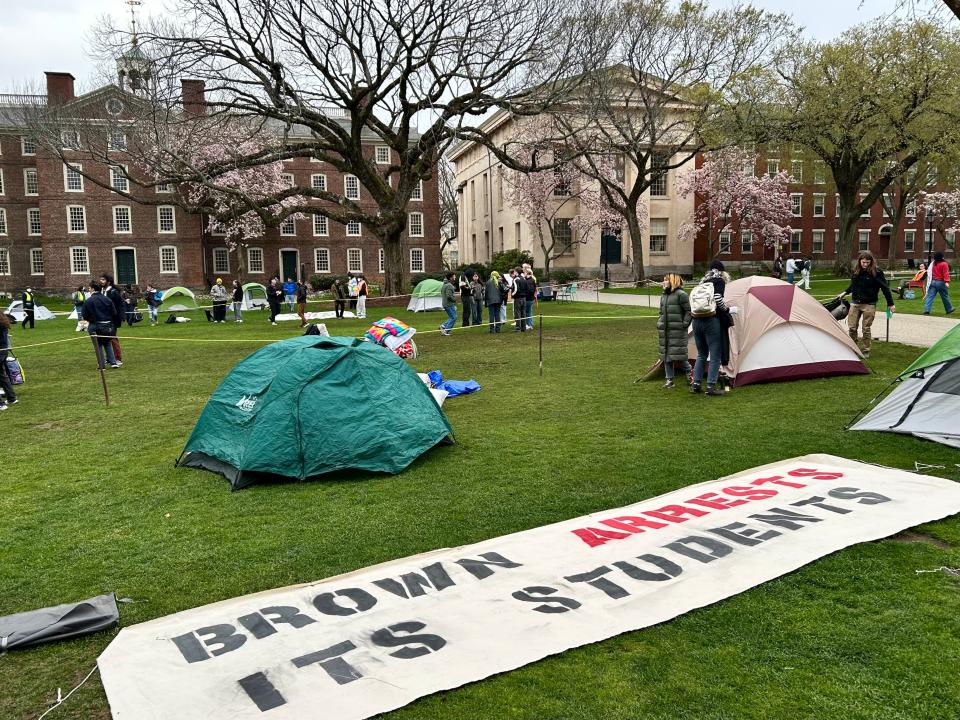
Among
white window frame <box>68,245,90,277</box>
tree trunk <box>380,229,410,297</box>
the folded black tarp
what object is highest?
white window frame <box>68,245,90,277</box>

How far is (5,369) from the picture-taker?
11.9 meters

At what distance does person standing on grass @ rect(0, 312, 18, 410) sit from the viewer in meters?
11.4

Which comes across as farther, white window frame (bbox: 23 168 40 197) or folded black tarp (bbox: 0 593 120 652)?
white window frame (bbox: 23 168 40 197)

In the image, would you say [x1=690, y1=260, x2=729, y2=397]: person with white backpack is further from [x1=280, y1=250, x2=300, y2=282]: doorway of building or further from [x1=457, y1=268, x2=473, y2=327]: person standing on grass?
[x1=280, y1=250, x2=300, y2=282]: doorway of building

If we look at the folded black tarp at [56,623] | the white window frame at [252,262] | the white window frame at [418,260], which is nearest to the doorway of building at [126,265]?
the white window frame at [252,262]

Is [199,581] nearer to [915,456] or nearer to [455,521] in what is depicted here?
[455,521]

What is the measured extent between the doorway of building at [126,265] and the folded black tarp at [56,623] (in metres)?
50.5

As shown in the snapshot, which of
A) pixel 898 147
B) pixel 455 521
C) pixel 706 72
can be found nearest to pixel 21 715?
pixel 455 521

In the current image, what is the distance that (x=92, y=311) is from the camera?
14.1 m

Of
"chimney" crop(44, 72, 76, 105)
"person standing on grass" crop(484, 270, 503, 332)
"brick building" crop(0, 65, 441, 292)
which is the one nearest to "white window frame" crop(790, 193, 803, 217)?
"brick building" crop(0, 65, 441, 292)

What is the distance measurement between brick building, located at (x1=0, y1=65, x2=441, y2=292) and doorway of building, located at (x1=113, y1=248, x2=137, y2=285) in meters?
0.07

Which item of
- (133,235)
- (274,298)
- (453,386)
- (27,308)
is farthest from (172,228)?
(453,386)

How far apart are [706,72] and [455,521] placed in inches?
1257

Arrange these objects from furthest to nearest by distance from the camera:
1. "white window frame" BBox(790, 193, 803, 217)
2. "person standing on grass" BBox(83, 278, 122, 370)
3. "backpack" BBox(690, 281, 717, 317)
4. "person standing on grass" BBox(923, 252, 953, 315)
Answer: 1. "white window frame" BBox(790, 193, 803, 217)
2. "person standing on grass" BBox(923, 252, 953, 315)
3. "person standing on grass" BBox(83, 278, 122, 370)
4. "backpack" BBox(690, 281, 717, 317)
